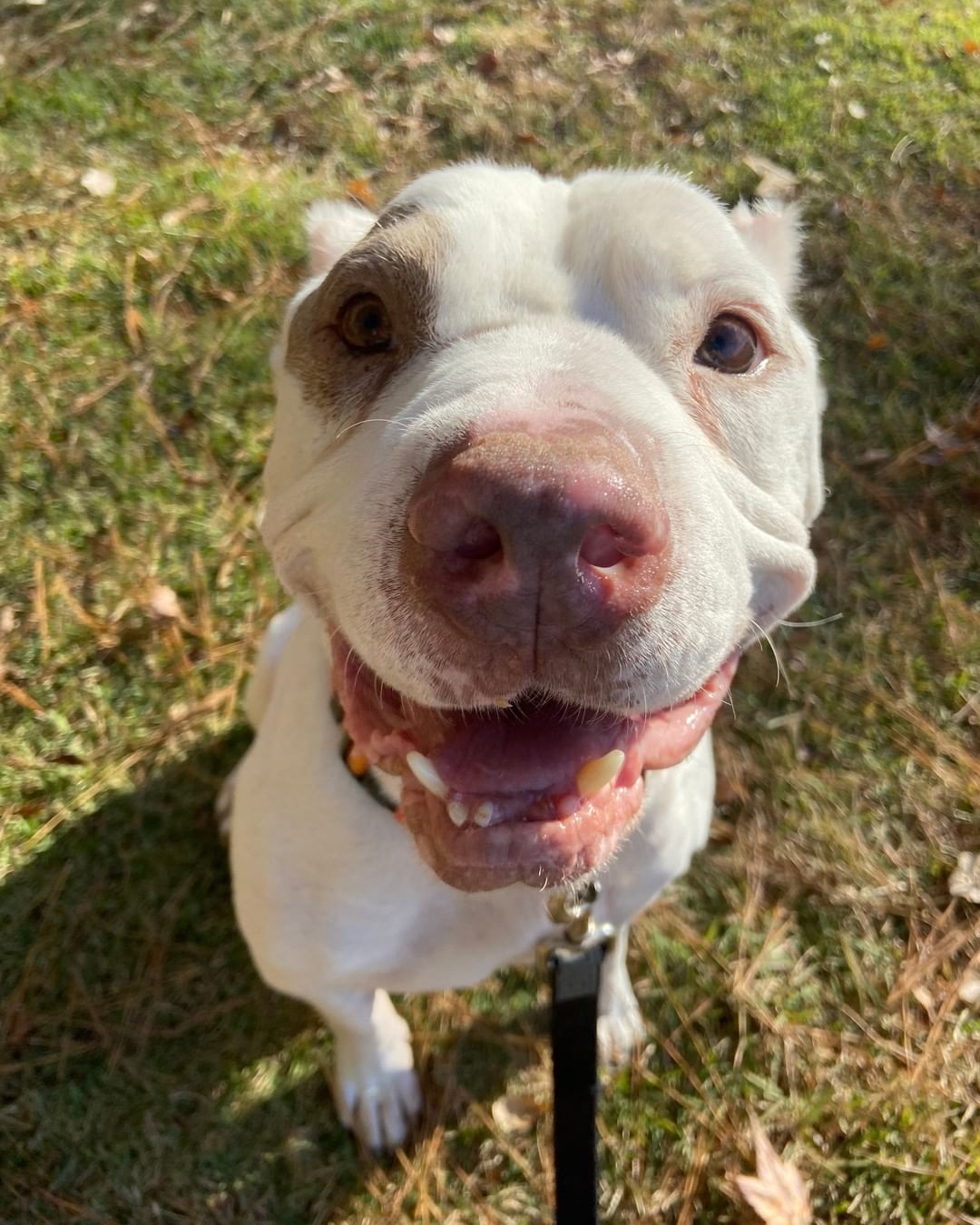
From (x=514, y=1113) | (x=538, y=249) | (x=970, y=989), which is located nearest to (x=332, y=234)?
(x=538, y=249)

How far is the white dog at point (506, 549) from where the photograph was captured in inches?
46.1

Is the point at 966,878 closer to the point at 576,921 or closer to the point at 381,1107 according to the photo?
the point at 576,921

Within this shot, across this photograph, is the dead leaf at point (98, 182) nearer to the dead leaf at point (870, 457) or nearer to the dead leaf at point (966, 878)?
the dead leaf at point (870, 457)

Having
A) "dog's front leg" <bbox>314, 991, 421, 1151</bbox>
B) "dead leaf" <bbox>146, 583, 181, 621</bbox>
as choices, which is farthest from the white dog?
"dead leaf" <bbox>146, 583, 181, 621</bbox>

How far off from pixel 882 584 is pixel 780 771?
907mm

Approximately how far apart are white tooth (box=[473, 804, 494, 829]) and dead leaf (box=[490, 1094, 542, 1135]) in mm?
1850

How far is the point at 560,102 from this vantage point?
459 centimetres

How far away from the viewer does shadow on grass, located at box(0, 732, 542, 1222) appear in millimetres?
2682

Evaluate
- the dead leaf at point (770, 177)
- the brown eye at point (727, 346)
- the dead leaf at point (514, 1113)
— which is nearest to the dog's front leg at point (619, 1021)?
the dead leaf at point (514, 1113)

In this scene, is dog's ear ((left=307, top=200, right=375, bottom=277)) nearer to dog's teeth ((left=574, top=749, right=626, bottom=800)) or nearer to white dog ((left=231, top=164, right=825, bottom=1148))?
white dog ((left=231, top=164, right=825, bottom=1148))

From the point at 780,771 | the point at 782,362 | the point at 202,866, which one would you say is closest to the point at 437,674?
the point at 782,362

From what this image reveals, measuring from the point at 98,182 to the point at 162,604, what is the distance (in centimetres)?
208

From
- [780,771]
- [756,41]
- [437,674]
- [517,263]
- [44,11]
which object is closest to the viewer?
[437,674]

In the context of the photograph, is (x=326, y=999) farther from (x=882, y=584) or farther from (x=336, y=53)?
(x=336, y=53)
